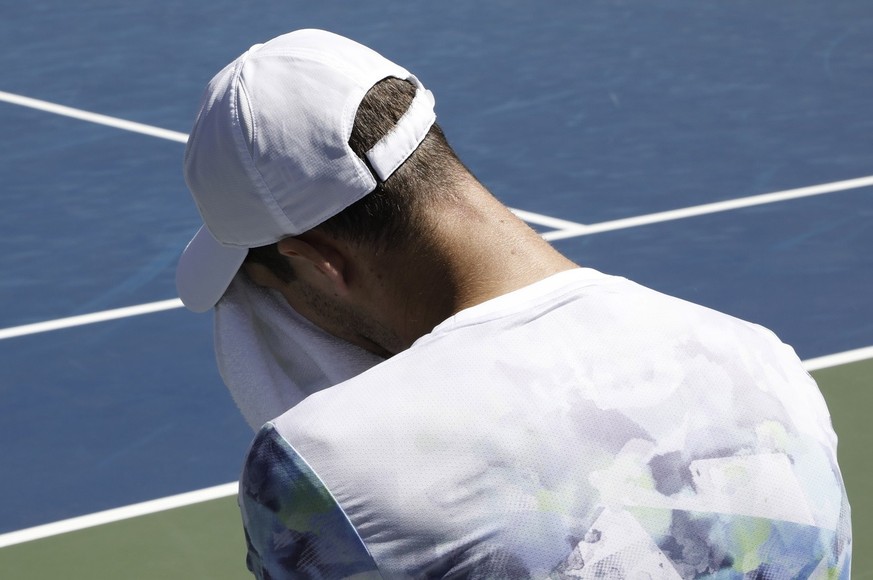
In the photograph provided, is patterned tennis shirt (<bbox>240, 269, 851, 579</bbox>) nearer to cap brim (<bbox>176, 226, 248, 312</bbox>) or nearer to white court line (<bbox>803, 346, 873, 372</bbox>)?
cap brim (<bbox>176, 226, 248, 312</bbox>)

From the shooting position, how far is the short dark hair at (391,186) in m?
1.88

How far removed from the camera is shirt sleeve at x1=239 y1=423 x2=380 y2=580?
1.64 metres

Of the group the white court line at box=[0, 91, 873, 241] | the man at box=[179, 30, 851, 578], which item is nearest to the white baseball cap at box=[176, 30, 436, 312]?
the man at box=[179, 30, 851, 578]

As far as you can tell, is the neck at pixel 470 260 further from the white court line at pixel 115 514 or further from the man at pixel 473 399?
the white court line at pixel 115 514

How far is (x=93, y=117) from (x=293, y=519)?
28.9ft

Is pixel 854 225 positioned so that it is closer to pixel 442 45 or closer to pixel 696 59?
pixel 696 59

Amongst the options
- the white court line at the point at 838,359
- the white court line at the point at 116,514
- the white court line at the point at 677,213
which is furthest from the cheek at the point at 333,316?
the white court line at the point at 677,213

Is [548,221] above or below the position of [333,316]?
below

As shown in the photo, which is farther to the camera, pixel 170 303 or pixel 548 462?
pixel 170 303

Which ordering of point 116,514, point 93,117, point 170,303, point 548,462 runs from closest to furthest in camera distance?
point 548,462 < point 116,514 < point 170,303 < point 93,117

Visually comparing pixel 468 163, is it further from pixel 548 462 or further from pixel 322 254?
pixel 548 462

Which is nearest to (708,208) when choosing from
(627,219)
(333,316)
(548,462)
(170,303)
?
(627,219)

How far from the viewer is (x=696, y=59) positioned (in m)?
10.9

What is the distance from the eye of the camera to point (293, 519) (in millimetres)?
1677
